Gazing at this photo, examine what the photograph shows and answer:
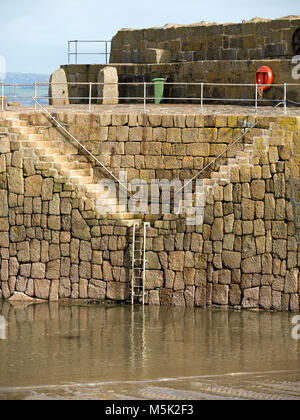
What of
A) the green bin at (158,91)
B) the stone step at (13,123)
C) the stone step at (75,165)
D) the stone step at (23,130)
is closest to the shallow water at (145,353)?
the stone step at (75,165)

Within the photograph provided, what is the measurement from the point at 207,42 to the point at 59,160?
17.9ft

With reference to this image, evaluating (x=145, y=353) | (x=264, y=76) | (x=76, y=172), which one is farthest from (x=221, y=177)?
(x=145, y=353)

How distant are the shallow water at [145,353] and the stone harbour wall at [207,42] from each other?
6579 mm

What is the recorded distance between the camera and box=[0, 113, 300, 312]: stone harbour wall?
58.1 ft

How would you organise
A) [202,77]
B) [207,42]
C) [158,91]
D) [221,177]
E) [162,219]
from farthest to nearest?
[207,42] < [158,91] < [202,77] < [162,219] < [221,177]

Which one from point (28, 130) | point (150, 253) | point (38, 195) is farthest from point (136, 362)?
point (28, 130)

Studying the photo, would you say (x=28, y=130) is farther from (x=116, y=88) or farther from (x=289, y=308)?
(x=289, y=308)

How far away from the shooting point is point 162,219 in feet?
59.6

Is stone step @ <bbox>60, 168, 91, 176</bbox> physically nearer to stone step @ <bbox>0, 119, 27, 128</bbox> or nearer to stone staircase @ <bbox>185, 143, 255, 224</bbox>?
stone step @ <bbox>0, 119, 27, 128</bbox>

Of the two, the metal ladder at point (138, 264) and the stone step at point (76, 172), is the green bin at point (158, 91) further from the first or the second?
the metal ladder at point (138, 264)

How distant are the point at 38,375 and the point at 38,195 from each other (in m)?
4.88
